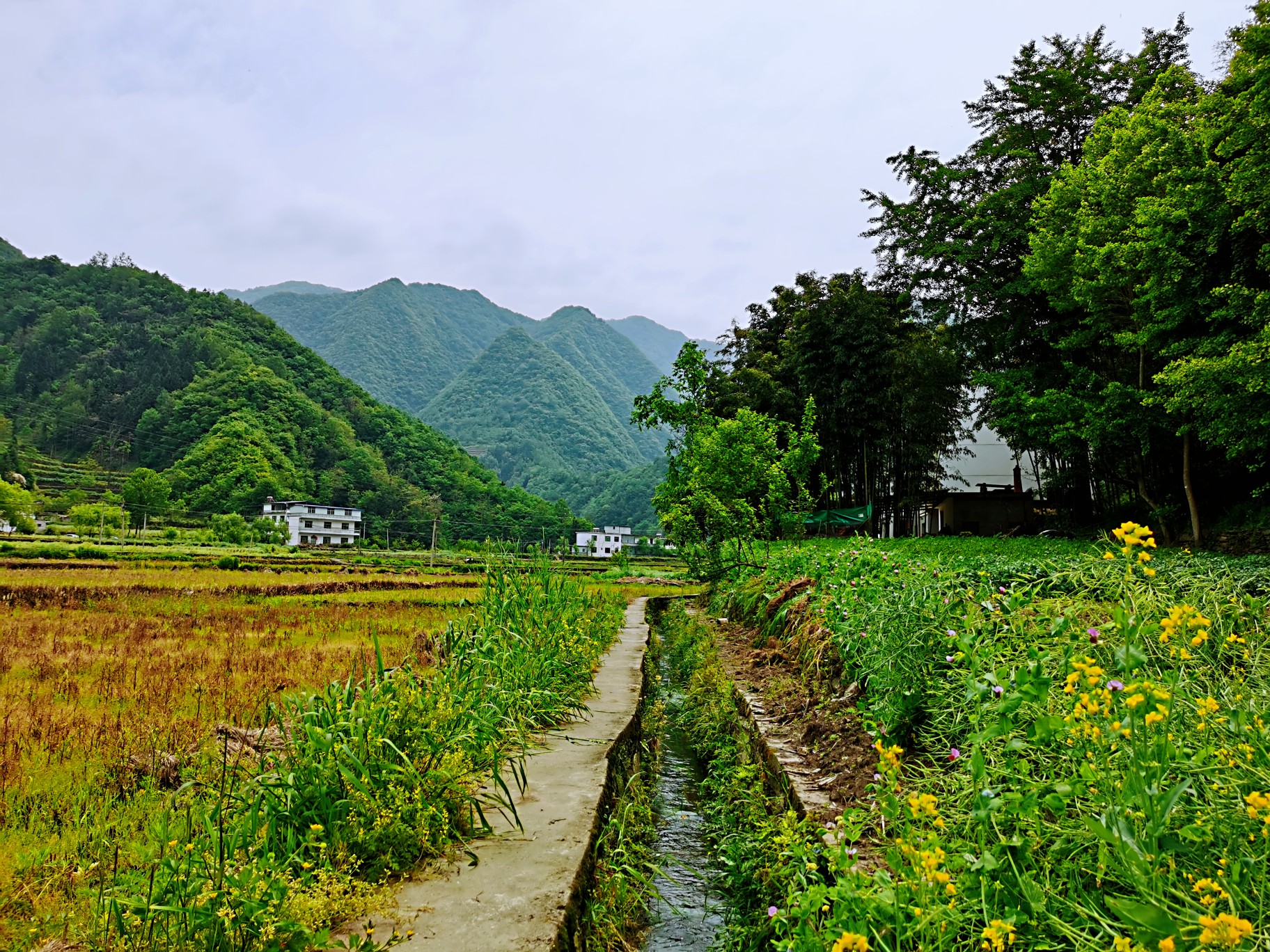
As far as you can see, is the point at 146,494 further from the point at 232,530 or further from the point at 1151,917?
the point at 1151,917

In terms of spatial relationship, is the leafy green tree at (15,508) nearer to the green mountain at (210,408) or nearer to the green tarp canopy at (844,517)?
the green mountain at (210,408)

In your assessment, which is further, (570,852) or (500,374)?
(500,374)

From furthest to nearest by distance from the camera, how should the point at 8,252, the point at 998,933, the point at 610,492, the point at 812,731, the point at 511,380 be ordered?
the point at 511,380
the point at 8,252
the point at 610,492
the point at 812,731
the point at 998,933

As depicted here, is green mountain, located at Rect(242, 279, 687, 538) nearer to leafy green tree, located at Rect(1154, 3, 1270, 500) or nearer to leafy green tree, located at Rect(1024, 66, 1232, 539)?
leafy green tree, located at Rect(1024, 66, 1232, 539)

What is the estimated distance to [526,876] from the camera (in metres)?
2.18

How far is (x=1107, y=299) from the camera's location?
15.3 meters

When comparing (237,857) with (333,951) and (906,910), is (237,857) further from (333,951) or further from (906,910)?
(906,910)

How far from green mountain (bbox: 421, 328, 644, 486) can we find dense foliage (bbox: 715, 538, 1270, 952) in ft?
294

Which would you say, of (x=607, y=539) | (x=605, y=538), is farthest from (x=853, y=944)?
(x=605, y=538)

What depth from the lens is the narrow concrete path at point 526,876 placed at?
1.82m

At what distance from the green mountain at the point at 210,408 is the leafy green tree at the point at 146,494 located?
2.41 m

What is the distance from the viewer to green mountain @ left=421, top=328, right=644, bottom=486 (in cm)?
9869

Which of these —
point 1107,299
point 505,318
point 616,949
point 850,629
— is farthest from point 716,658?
point 505,318

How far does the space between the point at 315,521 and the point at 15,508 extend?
2059cm
